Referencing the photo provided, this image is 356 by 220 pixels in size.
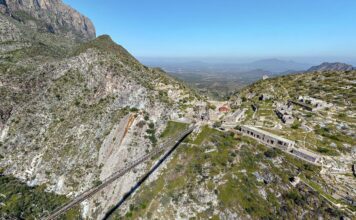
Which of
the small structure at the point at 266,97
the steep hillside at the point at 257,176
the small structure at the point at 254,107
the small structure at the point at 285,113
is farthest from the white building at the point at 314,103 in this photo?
the small structure at the point at 254,107

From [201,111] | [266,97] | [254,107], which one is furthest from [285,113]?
[201,111]

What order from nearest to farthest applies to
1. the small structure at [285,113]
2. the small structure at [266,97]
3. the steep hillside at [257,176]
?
the steep hillside at [257,176] → the small structure at [285,113] → the small structure at [266,97]

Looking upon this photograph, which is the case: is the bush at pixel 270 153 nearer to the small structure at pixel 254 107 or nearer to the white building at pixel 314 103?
the small structure at pixel 254 107

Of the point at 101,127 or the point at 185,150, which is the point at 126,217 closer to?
the point at 185,150

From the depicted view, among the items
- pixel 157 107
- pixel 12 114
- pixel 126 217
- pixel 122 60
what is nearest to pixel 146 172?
pixel 126 217

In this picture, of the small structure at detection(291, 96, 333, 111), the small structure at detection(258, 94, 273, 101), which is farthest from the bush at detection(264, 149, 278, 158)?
the small structure at detection(258, 94, 273, 101)

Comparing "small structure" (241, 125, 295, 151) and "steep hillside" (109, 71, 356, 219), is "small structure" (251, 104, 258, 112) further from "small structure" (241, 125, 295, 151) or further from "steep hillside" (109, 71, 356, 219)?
"small structure" (241, 125, 295, 151)

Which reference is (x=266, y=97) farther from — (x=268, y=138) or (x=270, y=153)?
(x=270, y=153)
